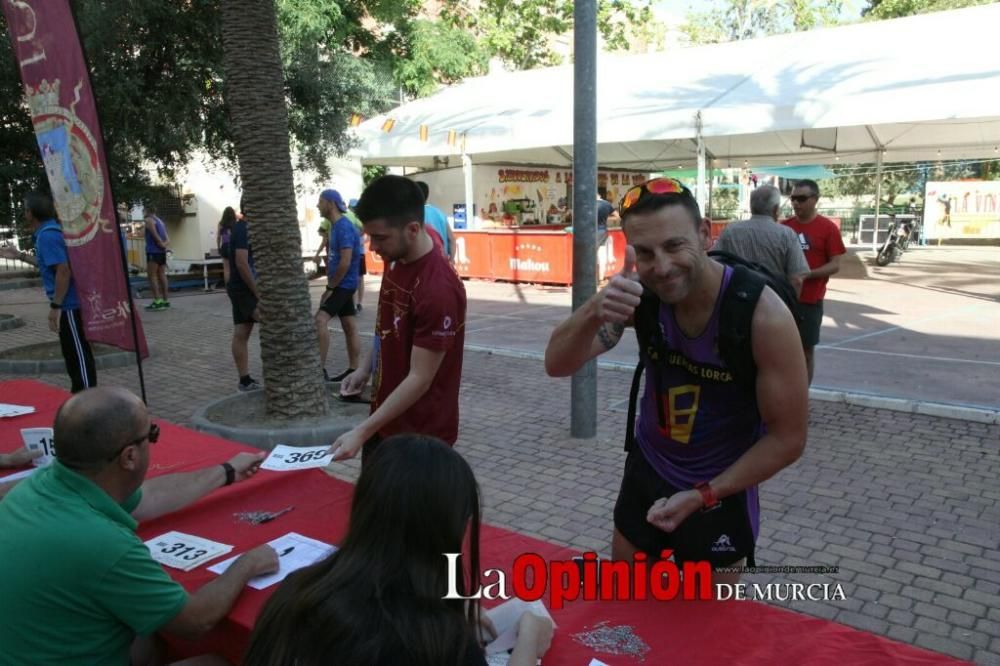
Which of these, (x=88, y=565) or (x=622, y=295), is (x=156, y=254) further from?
(x=622, y=295)

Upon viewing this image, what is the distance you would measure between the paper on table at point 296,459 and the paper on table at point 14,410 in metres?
1.94

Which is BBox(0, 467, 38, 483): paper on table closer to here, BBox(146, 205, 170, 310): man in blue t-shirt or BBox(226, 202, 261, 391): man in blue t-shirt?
BBox(226, 202, 261, 391): man in blue t-shirt

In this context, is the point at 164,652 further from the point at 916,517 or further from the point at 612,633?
the point at 916,517

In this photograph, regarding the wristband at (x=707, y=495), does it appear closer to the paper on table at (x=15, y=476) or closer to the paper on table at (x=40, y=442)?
the paper on table at (x=15, y=476)

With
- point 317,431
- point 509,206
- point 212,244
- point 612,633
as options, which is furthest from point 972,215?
point 612,633

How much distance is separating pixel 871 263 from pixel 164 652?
2059 cm

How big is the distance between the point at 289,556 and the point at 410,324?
923 millimetres

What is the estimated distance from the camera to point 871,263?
64.5ft

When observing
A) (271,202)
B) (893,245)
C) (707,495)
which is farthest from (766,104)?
(707,495)

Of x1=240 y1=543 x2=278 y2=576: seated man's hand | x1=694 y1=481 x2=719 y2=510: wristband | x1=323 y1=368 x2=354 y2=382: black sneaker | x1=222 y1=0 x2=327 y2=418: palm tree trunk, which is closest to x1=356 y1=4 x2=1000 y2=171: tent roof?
x1=323 y1=368 x2=354 y2=382: black sneaker

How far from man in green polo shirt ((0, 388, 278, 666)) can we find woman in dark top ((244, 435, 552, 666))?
60 cm

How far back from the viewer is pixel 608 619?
2053 mm

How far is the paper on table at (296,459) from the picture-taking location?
2945 millimetres

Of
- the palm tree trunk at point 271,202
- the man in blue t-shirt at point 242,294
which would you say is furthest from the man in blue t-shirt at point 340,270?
the palm tree trunk at point 271,202
